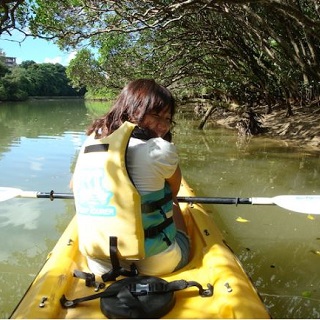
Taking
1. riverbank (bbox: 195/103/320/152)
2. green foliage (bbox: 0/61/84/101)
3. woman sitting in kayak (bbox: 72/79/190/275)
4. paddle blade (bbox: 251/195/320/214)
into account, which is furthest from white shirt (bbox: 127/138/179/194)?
green foliage (bbox: 0/61/84/101)

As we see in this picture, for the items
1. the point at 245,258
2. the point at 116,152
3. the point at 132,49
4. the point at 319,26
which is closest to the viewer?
the point at 116,152

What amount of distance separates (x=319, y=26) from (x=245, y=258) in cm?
404

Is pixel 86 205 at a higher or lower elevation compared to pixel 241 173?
higher

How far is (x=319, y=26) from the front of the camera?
5938mm

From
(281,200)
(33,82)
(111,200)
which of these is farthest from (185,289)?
(33,82)

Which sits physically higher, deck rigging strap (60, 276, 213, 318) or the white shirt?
the white shirt

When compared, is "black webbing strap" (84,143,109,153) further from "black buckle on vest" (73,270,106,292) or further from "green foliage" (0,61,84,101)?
"green foliage" (0,61,84,101)

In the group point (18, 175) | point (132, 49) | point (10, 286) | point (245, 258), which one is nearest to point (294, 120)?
point (132, 49)

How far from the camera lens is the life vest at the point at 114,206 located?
→ 205 centimetres

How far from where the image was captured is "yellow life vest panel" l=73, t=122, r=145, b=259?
80.4 inches

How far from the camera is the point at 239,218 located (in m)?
4.46

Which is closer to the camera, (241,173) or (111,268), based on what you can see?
(111,268)

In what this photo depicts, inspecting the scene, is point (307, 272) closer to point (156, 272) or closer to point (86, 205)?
point (156, 272)

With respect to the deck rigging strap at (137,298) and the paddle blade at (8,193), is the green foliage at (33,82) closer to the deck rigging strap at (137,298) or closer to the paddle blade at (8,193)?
the paddle blade at (8,193)
